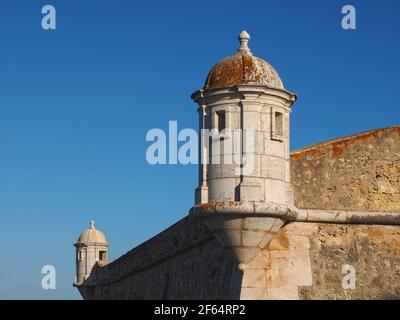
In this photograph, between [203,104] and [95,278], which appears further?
[95,278]

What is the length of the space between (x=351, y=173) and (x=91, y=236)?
15.3m

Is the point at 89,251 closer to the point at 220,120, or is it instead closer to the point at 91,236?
the point at 91,236

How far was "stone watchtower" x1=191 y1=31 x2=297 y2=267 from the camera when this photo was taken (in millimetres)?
13555

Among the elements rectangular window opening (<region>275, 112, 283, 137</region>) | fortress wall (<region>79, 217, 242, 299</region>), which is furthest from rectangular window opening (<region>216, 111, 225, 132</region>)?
fortress wall (<region>79, 217, 242, 299</region>)

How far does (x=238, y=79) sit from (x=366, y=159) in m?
2.56

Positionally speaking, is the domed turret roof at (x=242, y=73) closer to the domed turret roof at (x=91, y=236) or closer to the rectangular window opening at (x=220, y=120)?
the rectangular window opening at (x=220, y=120)

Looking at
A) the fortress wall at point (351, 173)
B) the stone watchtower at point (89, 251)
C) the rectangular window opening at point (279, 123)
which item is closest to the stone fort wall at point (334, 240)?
the fortress wall at point (351, 173)

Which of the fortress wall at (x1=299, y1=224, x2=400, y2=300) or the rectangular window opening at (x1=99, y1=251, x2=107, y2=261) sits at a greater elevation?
the rectangular window opening at (x1=99, y1=251, x2=107, y2=261)

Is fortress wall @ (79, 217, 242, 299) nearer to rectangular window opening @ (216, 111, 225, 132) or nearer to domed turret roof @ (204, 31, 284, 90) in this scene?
rectangular window opening @ (216, 111, 225, 132)

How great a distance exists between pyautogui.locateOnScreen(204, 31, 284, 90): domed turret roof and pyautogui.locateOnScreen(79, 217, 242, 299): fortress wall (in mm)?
2752
